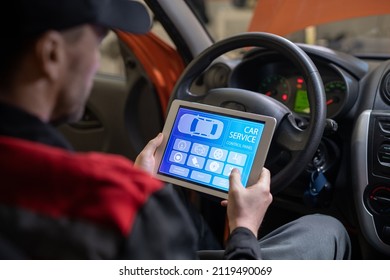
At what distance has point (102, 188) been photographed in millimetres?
604

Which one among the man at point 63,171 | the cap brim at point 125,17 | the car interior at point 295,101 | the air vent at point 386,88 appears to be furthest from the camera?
the air vent at point 386,88

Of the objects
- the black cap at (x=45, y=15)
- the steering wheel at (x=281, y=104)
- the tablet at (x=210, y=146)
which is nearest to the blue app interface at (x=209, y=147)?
the tablet at (x=210, y=146)

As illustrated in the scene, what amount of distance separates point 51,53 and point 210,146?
53 cm

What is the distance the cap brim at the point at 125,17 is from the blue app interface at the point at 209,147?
325mm

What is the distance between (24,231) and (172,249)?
7.8 inches

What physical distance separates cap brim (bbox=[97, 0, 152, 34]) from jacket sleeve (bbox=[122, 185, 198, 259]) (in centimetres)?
27

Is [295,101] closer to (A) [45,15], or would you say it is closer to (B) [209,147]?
(B) [209,147]

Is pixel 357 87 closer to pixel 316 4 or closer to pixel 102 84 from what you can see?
pixel 316 4

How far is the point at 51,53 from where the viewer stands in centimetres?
67

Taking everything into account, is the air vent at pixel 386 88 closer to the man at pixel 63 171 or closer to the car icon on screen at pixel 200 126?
the car icon on screen at pixel 200 126

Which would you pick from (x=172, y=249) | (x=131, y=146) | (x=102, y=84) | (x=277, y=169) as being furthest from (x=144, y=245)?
(x=102, y=84)

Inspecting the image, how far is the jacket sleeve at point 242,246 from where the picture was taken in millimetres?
847
